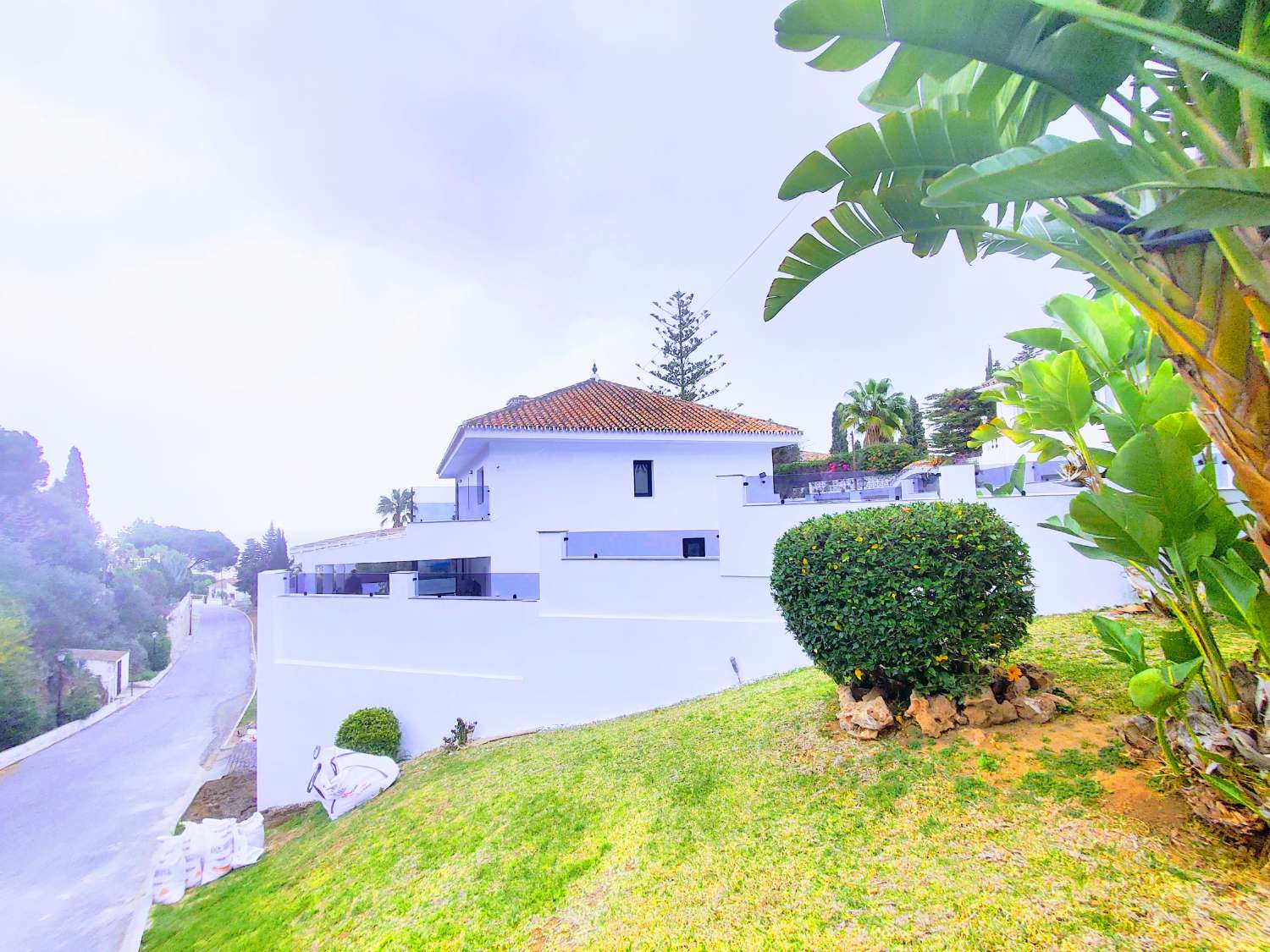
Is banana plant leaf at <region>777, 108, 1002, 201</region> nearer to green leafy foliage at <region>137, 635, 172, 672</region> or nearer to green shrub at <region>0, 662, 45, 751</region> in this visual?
green shrub at <region>0, 662, 45, 751</region>

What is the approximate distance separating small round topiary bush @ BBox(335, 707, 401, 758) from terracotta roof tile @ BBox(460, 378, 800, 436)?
698 cm

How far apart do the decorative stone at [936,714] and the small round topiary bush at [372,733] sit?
10712mm

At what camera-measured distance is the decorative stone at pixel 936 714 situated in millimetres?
4043

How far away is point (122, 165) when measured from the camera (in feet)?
46.4

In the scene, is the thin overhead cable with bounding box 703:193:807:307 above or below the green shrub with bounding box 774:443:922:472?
above

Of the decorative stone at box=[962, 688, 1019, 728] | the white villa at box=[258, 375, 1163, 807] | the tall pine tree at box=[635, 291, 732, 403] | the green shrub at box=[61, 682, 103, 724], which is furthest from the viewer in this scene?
the tall pine tree at box=[635, 291, 732, 403]

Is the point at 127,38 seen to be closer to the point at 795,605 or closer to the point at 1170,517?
the point at 795,605

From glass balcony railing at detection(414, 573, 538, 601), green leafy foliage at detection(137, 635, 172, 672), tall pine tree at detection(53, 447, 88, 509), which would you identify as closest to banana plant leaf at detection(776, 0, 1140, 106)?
glass balcony railing at detection(414, 573, 538, 601)

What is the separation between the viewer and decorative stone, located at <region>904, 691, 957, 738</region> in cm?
404

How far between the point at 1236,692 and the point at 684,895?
9.86ft

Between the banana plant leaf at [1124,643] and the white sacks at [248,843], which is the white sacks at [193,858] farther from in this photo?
the banana plant leaf at [1124,643]

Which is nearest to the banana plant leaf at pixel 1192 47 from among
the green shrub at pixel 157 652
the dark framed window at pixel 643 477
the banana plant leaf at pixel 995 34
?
the banana plant leaf at pixel 995 34

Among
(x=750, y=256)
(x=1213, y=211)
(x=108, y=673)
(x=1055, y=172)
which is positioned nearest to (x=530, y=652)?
(x=750, y=256)

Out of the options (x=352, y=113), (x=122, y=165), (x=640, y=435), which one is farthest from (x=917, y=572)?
(x=122, y=165)
